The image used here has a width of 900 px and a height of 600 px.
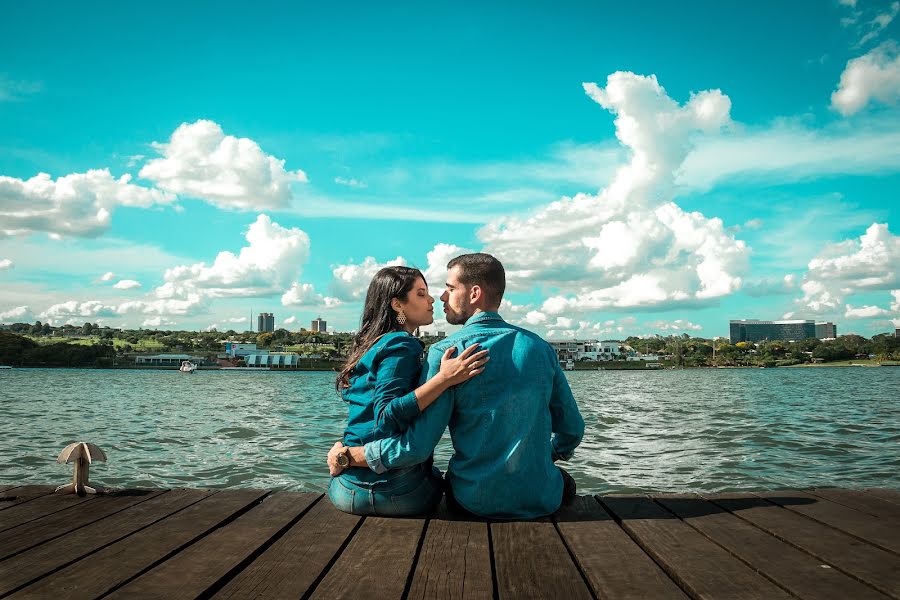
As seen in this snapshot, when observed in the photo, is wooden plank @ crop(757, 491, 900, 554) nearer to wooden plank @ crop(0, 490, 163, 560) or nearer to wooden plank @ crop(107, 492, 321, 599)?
wooden plank @ crop(107, 492, 321, 599)

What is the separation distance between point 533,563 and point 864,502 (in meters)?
2.82

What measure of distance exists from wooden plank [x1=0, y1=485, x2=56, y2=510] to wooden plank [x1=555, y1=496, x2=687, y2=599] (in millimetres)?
3845

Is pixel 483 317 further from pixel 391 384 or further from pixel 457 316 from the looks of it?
pixel 391 384

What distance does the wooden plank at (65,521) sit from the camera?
367cm

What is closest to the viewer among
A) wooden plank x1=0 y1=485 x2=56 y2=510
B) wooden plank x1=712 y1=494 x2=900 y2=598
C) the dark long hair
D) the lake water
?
wooden plank x1=712 y1=494 x2=900 y2=598

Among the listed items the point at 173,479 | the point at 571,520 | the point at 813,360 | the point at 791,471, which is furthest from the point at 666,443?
the point at 813,360

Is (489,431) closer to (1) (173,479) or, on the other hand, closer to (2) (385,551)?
(2) (385,551)

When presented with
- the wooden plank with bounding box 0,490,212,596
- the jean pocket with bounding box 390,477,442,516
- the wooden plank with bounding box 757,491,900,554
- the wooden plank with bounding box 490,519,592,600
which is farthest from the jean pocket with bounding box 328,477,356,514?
the wooden plank with bounding box 757,491,900,554

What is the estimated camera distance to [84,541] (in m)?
3.72

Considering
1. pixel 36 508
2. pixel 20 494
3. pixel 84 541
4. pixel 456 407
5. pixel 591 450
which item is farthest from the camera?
pixel 591 450

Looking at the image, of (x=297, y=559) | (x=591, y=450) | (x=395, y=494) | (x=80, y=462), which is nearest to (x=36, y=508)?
(x=80, y=462)

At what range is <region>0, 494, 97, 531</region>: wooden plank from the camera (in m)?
4.20

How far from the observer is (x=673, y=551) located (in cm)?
346

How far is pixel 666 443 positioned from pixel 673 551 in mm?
15762
